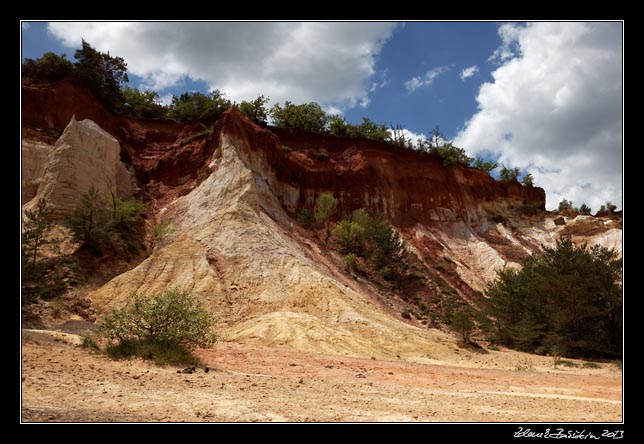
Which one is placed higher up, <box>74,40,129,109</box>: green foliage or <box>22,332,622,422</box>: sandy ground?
<box>74,40,129,109</box>: green foliage

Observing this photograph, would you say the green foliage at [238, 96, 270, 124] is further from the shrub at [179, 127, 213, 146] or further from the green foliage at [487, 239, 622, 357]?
the green foliage at [487, 239, 622, 357]

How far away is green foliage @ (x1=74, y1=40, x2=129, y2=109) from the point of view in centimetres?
3884

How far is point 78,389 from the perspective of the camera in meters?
6.93

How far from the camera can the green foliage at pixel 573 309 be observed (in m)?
19.8

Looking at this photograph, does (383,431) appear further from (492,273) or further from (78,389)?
(492,273)

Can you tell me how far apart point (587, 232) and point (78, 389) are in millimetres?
55946

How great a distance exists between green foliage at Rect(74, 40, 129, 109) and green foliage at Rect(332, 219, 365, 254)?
24608 millimetres

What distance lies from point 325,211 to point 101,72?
24892 mm

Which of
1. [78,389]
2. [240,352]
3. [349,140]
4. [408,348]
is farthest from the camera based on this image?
[349,140]

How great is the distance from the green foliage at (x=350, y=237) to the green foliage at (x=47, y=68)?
26.5 metres

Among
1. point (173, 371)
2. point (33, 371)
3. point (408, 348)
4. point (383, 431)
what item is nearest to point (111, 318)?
point (173, 371)

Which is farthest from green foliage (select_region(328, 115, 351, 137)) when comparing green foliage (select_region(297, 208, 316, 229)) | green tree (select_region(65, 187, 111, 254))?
green tree (select_region(65, 187, 111, 254))

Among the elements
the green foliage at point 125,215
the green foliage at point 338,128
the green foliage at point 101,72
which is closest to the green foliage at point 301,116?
the green foliage at point 338,128

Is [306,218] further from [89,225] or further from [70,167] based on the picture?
[70,167]
